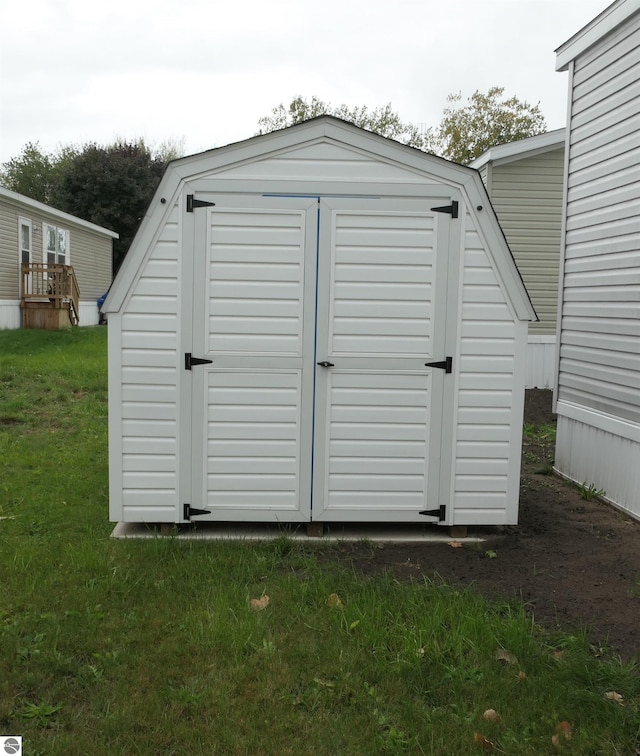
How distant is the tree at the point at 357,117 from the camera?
143ft

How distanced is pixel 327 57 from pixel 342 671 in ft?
159

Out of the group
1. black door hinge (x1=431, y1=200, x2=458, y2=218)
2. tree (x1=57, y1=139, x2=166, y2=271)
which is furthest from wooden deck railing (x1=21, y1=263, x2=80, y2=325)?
black door hinge (x1=431, y1=200, x2=458, y2=218)

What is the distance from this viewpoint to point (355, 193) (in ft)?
16.5

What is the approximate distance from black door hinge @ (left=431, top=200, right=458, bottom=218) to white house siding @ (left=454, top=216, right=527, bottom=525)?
0.11m

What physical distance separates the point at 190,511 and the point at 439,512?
1.71 metres

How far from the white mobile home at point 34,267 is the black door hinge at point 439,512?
16681mm

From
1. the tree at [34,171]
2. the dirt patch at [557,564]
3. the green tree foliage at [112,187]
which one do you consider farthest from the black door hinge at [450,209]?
the tree at [34,171]

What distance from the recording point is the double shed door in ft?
16.5

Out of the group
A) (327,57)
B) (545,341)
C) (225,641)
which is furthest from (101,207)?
(225,641)

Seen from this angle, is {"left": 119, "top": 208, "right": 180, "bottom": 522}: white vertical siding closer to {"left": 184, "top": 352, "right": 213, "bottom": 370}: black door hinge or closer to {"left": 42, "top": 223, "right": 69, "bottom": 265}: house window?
{"left": 184, "top": 352, "right": 213, "bottom": 370}: black door hinge

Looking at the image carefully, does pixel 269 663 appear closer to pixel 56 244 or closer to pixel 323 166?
pixel 323 166

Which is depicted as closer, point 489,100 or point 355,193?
point 355,193

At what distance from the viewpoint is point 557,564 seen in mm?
4793

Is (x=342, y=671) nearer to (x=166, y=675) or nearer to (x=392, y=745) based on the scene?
(x=392, y=745)
